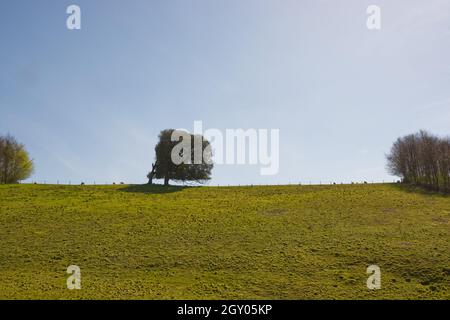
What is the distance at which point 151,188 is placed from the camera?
2854 inches

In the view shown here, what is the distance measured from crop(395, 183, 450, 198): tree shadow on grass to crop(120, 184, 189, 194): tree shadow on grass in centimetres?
3989

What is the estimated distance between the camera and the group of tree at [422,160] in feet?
229

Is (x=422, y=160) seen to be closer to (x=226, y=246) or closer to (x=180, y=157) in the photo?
(x=180, y=157)

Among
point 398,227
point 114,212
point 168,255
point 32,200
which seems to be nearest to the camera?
point 168,255

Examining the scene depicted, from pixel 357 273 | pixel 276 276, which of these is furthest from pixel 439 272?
pixel 276 276

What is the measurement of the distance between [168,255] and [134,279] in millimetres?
5848

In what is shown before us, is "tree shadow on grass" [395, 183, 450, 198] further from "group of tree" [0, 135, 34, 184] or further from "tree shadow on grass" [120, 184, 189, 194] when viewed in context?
"group of tree" [0, 135, 34, 184]

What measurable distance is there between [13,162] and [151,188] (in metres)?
37.0

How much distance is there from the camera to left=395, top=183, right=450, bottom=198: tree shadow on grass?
2472 inches
